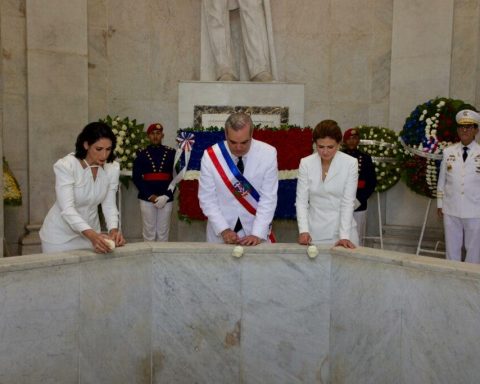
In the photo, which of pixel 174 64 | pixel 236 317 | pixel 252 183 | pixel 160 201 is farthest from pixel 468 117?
pixel 174 64

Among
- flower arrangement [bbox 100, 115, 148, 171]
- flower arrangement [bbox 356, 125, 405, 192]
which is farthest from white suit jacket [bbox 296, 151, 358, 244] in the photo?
flower arrangement [bbox 100, 115, 148, 171]

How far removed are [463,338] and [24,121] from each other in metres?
6.41

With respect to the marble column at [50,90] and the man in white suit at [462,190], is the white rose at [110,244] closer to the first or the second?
the man in white suit at [462,190]

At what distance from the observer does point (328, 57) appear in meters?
9.15

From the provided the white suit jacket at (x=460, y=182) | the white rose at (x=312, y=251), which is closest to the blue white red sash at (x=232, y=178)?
the white rose at (x=312, y=251)

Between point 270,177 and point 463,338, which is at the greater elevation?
point 270,177

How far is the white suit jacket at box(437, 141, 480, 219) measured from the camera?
19.5 ft

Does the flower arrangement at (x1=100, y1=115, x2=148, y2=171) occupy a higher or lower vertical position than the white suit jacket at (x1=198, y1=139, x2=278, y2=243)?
higher

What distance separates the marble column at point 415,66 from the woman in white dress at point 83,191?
5.35 meters

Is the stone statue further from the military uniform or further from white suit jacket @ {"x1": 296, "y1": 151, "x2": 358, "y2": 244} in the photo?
white suit jacket @ {"x1": 296, "y1": 151, "x2": 358, "y2": 244}

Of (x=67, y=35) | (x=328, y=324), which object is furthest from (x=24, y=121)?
(x=328, y=324)

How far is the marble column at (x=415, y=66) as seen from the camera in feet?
25.9

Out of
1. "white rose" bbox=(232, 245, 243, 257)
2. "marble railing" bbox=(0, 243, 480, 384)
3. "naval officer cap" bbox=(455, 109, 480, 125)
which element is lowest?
"marble railing" bbox=(0, 243, 480, 384)

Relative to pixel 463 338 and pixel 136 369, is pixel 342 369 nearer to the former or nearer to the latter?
pixel 463 338
